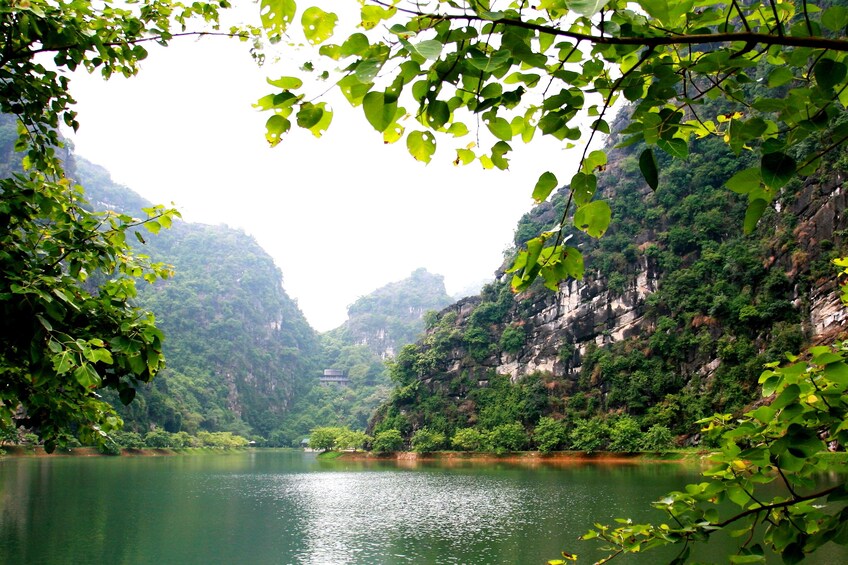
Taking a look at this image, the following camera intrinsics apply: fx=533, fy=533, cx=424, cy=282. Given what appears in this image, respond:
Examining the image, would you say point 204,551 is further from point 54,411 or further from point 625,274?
point 625,274

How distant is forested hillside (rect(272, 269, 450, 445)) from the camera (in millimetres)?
76938

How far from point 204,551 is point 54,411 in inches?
392

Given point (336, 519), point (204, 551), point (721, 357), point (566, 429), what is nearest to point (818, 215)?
point (721, 357)

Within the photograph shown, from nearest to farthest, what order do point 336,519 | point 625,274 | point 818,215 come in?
point 336,519 < point 818,215 < point 625,274

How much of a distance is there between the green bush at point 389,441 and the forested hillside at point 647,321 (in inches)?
48.2

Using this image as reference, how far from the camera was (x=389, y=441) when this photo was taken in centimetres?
3956

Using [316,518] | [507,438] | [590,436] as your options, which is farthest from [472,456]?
[316,518]

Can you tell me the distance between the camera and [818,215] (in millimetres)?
25219

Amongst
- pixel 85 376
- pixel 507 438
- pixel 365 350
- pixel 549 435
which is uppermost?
pixel 365 350

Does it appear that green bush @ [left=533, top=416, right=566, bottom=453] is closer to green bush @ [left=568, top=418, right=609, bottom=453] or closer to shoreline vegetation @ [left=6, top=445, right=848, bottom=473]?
shoreline vegetation @ [left=6, top=445, right=848, bottom=473]

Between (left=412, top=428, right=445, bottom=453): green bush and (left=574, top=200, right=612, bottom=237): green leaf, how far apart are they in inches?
1496

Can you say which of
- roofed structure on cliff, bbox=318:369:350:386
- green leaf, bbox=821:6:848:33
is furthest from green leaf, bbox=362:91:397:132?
roofed structure on cliff, bbox=318:369:350:386

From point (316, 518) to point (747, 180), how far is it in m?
15.7

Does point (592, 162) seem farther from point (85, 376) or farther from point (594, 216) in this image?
point (85, 376)
